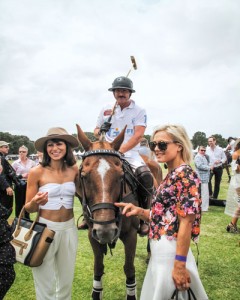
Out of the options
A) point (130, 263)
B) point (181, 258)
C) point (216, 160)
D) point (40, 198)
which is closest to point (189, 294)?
point (181, 258)

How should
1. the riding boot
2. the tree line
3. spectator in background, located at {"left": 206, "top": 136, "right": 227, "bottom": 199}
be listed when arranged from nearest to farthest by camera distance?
the riding boot
spectator in background, located at {"left": 206, "top": 136, "right": 227, "bottom": 199}
the tree line

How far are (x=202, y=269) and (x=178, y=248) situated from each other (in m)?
3.86

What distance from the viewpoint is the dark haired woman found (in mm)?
3145

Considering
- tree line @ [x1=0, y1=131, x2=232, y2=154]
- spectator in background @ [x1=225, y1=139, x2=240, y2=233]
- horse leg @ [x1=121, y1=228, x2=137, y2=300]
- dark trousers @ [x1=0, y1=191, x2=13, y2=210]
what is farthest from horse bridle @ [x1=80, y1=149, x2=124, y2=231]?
tree line @ [x1=0, y1=131, x2=232, y2=154]

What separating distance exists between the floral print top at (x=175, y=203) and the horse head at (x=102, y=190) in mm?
563

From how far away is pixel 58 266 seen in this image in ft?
10.8

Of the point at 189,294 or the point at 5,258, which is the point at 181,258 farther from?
the point at 5,258

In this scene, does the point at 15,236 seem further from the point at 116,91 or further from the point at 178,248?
the point at 116,91

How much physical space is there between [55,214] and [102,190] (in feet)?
2.49

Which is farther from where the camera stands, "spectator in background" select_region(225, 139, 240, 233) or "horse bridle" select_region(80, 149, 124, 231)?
"spectator in background" select_region(225, 139, 240, 233)

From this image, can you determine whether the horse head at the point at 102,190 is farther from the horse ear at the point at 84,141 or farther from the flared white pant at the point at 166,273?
the flared white pant at the point at 166,273

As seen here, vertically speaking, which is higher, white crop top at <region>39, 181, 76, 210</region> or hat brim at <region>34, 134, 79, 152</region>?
hat brim at <region>34, 134, 79, 152</region>

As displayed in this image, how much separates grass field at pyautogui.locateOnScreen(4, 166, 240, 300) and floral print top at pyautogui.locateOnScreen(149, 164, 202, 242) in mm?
2780

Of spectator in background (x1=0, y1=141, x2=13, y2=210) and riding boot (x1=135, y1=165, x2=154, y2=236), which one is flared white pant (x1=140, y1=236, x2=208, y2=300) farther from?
spectator in background (x1=0, y1=141, x2=13, y2=210)
